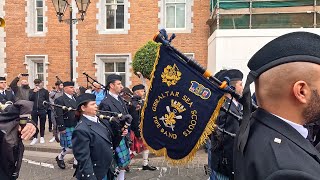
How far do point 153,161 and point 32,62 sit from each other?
11001 millimetres

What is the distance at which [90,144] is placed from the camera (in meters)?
4.45

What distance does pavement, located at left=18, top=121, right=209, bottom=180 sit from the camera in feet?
23.5

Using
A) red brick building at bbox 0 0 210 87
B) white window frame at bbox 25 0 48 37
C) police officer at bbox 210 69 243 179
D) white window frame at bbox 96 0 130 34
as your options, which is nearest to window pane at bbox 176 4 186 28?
red brick building at bbox 0 0 210 87

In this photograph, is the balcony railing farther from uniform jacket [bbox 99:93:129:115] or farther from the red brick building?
uniform jacket [bbox 99:93:129:115]

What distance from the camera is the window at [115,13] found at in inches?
659

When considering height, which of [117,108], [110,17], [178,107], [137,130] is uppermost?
[110,17]

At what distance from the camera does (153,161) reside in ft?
28.2

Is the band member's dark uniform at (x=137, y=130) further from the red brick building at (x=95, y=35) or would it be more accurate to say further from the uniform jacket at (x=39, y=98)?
the red brick building at (x=95, y=35)

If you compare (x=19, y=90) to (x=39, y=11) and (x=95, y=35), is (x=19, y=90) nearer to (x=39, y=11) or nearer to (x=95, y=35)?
(x=95, y=35)

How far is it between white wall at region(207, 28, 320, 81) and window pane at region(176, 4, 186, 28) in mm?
4258

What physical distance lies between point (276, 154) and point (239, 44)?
11.3 meters

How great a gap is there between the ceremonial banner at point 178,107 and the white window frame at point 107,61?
1332 cm

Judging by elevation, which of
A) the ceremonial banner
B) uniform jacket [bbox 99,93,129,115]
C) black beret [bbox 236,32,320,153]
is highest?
black beret [bbox 236,32,320,153]

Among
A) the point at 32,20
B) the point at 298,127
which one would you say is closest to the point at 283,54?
the point at 298,127
